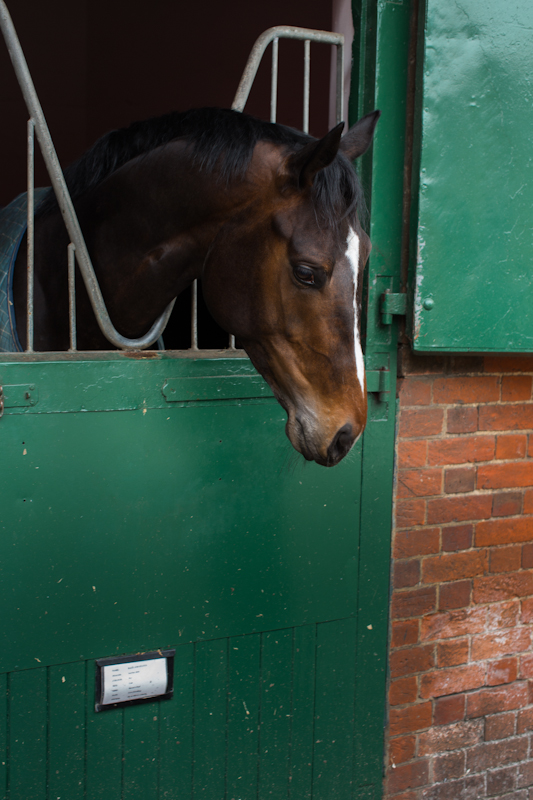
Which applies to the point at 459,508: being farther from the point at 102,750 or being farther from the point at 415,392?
the point at 102,750

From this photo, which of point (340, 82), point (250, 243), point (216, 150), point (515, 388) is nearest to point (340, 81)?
point (340, 82)

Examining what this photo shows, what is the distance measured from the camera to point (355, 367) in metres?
1.52

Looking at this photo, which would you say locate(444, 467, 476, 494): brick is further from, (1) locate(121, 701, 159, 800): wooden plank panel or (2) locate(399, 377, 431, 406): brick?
(1) locate(121, 701, 159, 800): wooden plank panel

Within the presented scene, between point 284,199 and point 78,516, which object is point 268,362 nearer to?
point 284,199

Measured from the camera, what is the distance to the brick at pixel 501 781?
7.89 ft

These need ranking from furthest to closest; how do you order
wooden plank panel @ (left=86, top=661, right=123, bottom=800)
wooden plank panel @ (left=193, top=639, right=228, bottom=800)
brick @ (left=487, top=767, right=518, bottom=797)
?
brick @ (left=487, top=767, right=518, bottom=797) < wooden plank panel @ (left=193, top=639, right=228, bottom=800) < wooden plank panel @ (left=86, top=661, right=123, bottom=800)

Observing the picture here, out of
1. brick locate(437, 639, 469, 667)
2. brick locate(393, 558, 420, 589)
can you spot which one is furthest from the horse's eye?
brick locate(437, 639, 469, 667)

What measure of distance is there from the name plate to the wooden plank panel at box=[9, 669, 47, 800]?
0.16 metres

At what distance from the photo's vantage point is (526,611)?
244cm

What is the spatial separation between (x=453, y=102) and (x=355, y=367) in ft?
3.26

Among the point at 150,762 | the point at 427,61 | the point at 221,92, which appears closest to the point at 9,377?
the point at 150,762

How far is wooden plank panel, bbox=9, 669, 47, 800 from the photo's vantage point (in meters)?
1.74

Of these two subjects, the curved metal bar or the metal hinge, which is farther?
the metal hinge

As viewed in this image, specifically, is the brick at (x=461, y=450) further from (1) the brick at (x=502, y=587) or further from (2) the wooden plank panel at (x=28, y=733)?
(2) the wooden plank panel at (x=28, y=733)
